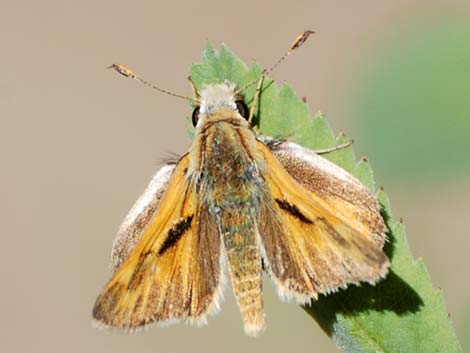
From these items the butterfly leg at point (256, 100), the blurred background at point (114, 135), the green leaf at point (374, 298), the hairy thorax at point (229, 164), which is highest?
the blurred background at point (114, 135)

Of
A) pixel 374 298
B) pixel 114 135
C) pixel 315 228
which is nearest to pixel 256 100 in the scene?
pixel 315 228

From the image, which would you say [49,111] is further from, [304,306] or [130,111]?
[304,306]

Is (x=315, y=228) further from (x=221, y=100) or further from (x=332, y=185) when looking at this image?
(x=221, y=100)

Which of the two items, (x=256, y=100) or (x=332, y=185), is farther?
(x=256, y=100)

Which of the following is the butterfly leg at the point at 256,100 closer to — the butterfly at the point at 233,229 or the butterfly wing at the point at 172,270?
the butterfly at the point at 233,229

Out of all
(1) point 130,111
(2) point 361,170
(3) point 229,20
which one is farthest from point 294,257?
(3) point 229,20

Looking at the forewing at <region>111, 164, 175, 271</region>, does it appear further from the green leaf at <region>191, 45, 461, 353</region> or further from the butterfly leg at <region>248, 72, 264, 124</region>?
the green leaf at <region>191, 45, 461, 353</region>

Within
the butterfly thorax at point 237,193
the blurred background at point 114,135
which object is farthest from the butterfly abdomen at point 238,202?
the blurred background at point 114,135

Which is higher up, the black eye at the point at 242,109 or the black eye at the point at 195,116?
the black eye at the point at 195,116

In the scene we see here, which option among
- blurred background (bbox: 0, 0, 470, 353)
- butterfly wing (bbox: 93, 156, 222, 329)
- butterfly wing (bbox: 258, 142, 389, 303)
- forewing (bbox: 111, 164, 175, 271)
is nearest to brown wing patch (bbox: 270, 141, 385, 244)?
butterfly wing (bbox: 258, 142, 389, 303)
